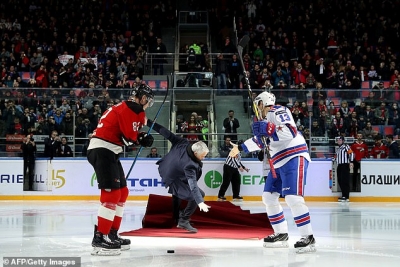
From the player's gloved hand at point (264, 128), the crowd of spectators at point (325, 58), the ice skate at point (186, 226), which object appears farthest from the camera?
Result: the crowd of spectators at point (325, 58)

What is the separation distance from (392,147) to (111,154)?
11184 millimetres

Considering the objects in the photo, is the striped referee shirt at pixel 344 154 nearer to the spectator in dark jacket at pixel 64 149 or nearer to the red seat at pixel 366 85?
the red seat at pixel 366 85

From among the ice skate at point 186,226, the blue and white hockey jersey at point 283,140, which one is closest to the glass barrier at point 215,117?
the ice skate at point 186,226

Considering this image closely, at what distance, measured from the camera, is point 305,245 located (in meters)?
8.19

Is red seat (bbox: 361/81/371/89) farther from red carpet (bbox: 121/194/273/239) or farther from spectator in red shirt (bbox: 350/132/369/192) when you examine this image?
red carpet (bbox: 121/194/273/239)

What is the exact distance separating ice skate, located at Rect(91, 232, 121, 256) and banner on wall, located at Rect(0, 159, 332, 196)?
9055 millimetres

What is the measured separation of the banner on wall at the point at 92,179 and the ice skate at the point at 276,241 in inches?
325

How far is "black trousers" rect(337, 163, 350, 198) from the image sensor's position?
55.4 feet

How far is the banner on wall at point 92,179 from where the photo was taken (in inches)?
667

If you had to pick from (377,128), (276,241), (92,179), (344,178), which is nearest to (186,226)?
(276,241)

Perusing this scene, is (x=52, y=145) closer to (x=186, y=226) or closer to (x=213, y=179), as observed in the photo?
(x=213, y=179)

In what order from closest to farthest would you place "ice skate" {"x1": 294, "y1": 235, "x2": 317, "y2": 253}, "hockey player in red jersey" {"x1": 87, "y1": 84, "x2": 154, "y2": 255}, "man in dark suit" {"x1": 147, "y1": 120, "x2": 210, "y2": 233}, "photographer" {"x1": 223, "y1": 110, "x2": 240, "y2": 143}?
"hockey player in red jersey" {"x1": 87, "y1": 84, "x2": 154, "y2": 255} → "ice skate" {"x1": 294, "y1": 235, "x2": 317, "y2": 253} → "man in dark suit" {"x1": 147, "y1": 120, "x2": 210, "y2": 233} → "photographer" {"x1": 223, "y1": 110, "x2": 240, "y2": 143}

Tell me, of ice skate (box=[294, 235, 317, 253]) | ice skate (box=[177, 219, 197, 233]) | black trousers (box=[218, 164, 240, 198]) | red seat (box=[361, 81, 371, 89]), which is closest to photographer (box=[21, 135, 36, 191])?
black trousers (box=[218, 164, 240, 198])

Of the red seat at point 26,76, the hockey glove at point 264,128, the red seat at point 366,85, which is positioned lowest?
the hockey glove at point 264,128
